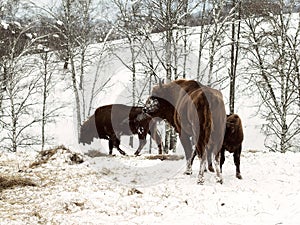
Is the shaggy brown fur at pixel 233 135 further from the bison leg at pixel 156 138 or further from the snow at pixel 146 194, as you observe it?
the bison leg at pixel 156 138

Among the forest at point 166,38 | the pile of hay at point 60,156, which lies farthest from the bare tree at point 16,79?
the pile of hay at point 60,156

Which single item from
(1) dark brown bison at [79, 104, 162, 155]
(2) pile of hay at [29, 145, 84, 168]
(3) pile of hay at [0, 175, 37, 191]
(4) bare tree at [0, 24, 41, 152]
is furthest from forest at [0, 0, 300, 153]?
(3) pile of hay at [0, 175, 37, 191]

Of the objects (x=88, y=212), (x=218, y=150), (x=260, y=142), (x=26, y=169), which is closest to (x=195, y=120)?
(x=218, y=150)

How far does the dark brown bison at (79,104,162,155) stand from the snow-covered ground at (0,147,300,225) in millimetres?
4663

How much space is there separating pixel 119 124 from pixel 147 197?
8.44 metres

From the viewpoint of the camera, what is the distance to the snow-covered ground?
5.50 m

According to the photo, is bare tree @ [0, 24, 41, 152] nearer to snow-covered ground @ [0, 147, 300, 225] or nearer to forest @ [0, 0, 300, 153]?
forest @ [0, 0, 300, 153]

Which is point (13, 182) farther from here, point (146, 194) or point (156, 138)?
point (156, 138)

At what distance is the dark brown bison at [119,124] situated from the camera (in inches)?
576

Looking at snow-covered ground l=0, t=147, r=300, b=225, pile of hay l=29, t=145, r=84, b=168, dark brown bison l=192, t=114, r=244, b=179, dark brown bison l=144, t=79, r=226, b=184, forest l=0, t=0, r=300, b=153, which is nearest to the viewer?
snow-covered ground l=0, t=147, r=300, b=225

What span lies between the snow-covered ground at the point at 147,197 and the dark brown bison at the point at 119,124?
15.3 ft

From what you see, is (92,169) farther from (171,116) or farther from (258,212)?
(258,212)

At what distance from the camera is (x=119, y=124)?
49.3 ft

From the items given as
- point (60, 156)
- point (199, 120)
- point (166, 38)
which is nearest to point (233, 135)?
point (199, 120)
